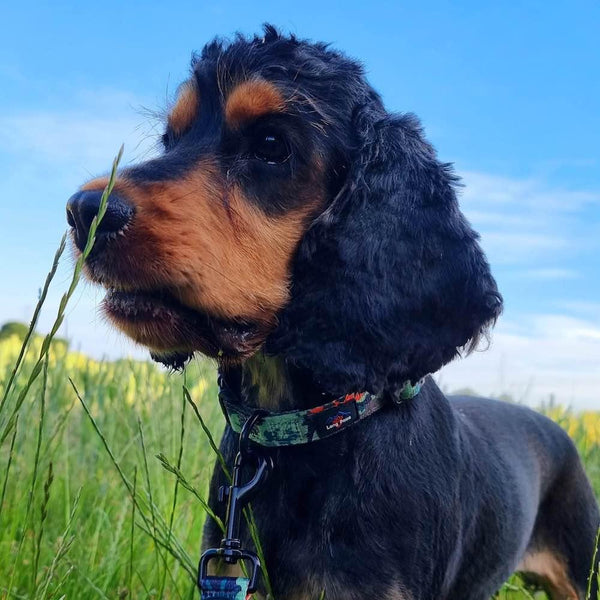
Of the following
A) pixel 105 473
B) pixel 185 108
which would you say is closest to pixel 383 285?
pixel 185 108

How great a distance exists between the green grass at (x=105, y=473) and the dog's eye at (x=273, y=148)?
0.77 metres

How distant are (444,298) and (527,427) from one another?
201 centimetres

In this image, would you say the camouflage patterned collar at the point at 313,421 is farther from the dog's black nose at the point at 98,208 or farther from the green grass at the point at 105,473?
the dog's black nose at the point at 98,208

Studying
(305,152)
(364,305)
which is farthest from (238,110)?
(364,305)

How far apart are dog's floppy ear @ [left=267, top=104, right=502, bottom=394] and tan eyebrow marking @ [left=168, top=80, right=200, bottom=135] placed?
0.68 meters

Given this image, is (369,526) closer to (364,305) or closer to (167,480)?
(364,305)

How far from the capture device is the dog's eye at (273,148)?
8.43ft

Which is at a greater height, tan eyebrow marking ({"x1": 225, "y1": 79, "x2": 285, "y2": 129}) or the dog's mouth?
tan eyebrow marking ({"x1": 225, "y1": 79, "x2": 285, "y2": 129})

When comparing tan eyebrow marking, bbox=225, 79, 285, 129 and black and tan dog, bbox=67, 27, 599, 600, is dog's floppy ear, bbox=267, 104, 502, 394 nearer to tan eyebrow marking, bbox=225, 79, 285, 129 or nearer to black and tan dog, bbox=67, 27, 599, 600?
black and tan dog, bbox=67, 27, 599, 600

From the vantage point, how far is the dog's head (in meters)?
2.22

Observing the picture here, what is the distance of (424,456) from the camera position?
2.49 m

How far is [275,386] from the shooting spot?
2604 mm

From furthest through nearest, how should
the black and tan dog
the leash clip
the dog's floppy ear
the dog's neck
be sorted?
the dog's neck, the dog's floppy ear, the black and tan dog, the leash clip

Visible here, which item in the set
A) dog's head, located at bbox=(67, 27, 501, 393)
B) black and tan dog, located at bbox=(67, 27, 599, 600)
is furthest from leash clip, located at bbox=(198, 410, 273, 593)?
dog's head, located at bbox=(67, 27, 501, 393)
